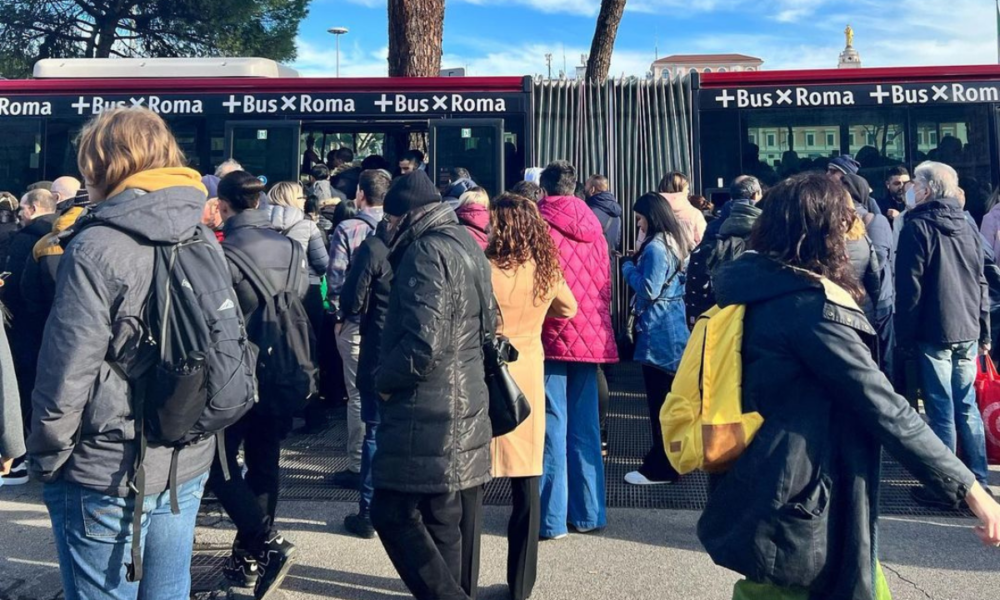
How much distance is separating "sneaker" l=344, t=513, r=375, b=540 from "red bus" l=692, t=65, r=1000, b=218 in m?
5.28

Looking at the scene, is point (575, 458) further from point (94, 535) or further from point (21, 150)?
point (21, 150)

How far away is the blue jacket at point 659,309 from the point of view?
18.6ft

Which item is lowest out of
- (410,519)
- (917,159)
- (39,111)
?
(410,519)

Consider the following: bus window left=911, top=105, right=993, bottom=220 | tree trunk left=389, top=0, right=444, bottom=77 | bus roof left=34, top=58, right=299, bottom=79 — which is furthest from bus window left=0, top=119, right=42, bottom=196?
bus window left=911, top=105, right=993, bottom=220

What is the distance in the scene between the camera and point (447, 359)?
334 cm

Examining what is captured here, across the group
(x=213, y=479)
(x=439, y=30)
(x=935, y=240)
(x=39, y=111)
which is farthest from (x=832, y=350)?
(x=439, y=30)

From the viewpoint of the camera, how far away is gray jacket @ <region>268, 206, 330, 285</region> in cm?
595

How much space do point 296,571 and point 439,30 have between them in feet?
29.7

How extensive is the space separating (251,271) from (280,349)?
0.40 meters

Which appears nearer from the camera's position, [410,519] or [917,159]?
[410,519]

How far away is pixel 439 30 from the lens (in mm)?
12141

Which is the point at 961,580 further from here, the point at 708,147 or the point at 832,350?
the point at 708,147

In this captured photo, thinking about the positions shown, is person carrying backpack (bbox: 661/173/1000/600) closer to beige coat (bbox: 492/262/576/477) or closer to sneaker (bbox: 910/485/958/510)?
beige coat (bbox: 492/262/576/477)

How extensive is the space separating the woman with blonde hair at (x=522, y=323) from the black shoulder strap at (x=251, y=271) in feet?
3.26
